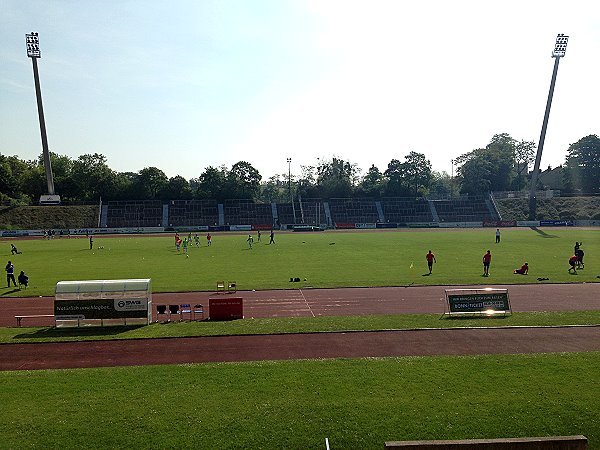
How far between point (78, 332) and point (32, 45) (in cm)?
7831

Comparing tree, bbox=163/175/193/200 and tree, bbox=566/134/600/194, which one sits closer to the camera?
tree, bbox=163/175/193/200

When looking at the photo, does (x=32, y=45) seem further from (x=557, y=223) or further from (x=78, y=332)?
(x=557, y=223)

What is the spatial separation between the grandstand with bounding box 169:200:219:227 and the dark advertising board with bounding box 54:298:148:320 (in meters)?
69.0

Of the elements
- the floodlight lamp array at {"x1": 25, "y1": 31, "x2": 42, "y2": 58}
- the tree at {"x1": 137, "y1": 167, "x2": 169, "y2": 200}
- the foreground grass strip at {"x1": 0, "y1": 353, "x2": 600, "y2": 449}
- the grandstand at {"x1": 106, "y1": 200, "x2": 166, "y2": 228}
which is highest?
the floodlight lamp array at {"x1": 25, "y1": 31, "x2": 42, "y2": 58}

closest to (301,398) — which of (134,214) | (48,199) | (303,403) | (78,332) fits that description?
(303,403)

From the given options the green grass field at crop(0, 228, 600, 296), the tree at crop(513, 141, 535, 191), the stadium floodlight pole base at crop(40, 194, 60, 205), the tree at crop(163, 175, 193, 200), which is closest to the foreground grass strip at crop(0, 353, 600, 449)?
the green grass field at crop(0, 228, 600, 296)

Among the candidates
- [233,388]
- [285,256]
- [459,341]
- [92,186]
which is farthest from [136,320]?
[92,186]

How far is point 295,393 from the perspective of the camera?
11117 millimetres

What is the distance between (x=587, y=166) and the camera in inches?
4341

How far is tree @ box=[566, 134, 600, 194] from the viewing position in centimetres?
10950

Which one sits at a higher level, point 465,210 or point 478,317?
point 465,210

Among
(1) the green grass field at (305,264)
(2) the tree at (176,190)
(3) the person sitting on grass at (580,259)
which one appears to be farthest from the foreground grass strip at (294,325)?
(2) the tree at (176,190)

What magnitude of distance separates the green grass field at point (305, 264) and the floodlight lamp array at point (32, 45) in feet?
143

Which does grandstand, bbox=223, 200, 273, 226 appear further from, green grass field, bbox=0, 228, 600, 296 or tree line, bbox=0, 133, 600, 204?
green grass field, bbox=0, 228, 600, 296
